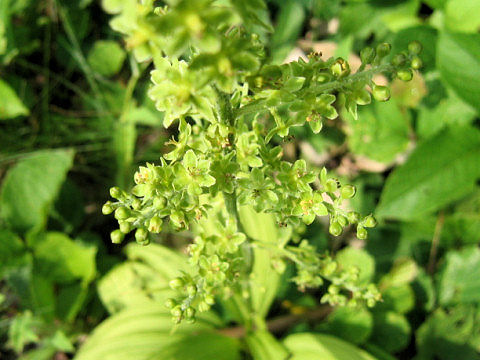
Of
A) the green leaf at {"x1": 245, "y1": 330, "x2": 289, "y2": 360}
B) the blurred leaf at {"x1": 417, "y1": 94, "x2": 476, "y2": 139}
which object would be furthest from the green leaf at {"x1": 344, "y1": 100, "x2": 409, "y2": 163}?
the green leaf at {"x1": 245, "y1": 330, "x2": 289, "y2": 360}

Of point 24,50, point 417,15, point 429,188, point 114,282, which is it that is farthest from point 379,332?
point 24,50

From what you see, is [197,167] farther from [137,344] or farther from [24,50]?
[24,50]

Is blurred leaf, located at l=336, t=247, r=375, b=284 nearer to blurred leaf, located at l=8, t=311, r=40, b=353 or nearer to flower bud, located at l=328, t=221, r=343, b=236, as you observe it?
flower bud, located at l=328, t=221, r=343, b=236

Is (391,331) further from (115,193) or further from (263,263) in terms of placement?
(115,193)

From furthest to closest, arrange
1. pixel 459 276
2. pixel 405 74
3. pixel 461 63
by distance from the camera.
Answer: pixel 459 276
pixel 461 63
pixel 405 74

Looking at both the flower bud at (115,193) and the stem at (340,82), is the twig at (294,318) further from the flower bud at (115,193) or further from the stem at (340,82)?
the stem at (340,82)

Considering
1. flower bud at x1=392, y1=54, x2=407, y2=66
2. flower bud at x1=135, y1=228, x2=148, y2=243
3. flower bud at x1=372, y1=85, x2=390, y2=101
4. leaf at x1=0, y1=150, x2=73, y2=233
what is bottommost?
leaf at x1=0, y1=150, x2=73, y2=233

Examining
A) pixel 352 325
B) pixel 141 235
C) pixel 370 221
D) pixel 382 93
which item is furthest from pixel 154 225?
pixel 352 325
